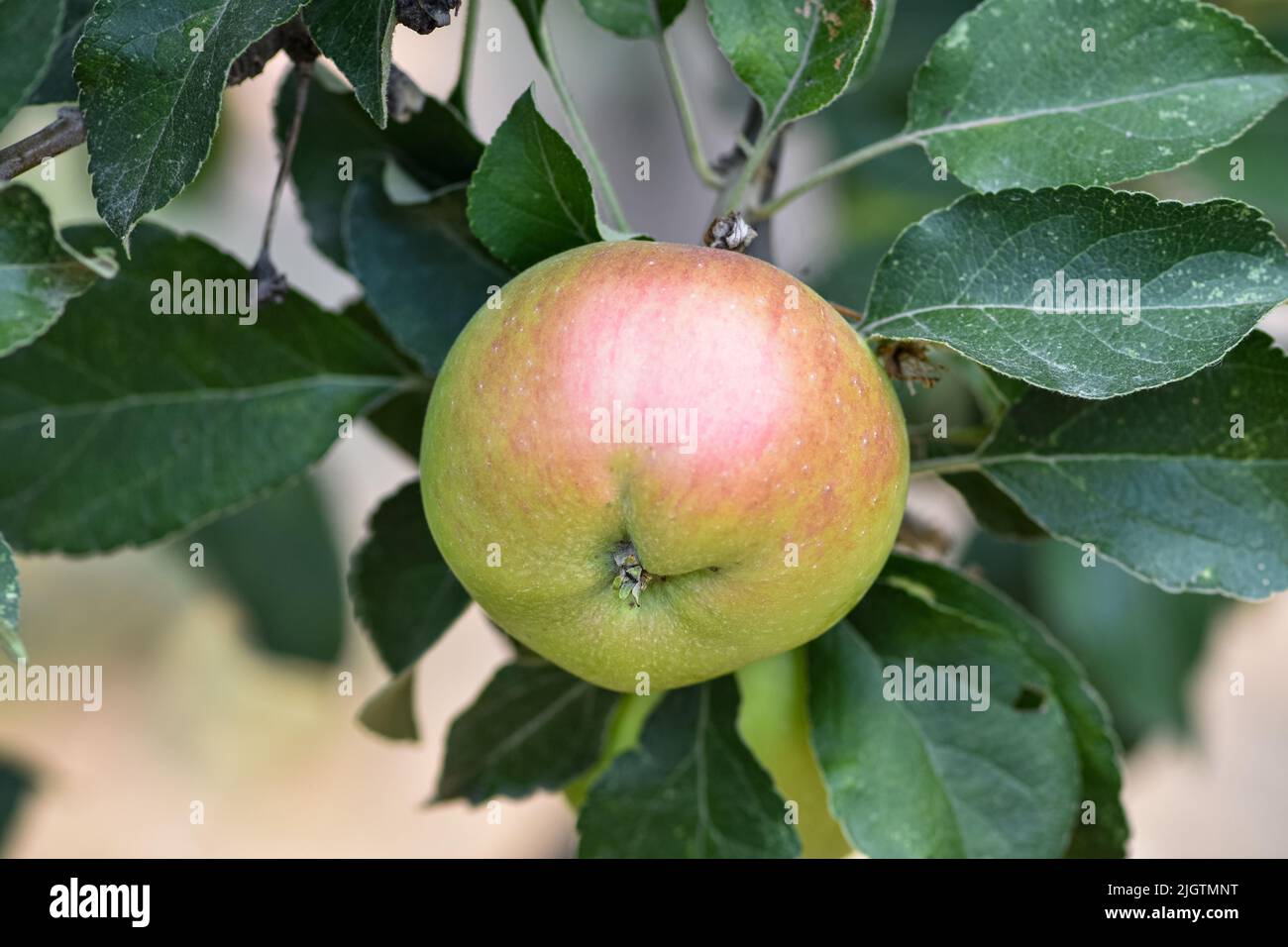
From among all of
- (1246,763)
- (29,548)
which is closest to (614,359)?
(29,548)

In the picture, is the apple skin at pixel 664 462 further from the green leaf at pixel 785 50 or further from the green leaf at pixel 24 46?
the green leaf at pixel 24 46

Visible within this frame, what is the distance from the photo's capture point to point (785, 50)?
2.28 feet

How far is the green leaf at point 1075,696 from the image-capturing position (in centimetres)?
82

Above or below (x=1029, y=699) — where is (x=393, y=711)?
below

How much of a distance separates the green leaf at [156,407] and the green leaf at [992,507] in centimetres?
43

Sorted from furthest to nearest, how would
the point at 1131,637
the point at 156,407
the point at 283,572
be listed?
the point at 283,572 → the point at 1131,637 → the point at 156,407

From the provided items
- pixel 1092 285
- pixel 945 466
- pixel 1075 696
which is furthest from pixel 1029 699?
pixel 1092 285

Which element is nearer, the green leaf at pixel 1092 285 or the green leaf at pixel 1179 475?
the green leaf at pixel 1092 285

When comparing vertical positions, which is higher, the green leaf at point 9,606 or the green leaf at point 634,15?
the green leaf at point 634,15

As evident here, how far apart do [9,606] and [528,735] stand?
18.0 inches

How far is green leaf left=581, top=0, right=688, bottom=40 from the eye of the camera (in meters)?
0.79

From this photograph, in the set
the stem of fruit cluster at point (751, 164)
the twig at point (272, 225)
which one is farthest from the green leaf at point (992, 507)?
the twig at point (272, 225)

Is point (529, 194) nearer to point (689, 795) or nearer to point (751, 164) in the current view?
point (751, 164)
